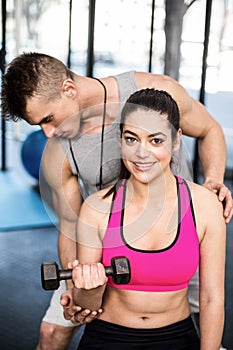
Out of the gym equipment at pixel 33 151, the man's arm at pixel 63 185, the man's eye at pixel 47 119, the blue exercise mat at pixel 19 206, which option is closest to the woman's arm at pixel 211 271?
the man's arm at pixel 63 185

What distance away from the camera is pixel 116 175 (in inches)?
49.1

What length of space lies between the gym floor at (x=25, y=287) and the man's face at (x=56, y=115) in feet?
3.35

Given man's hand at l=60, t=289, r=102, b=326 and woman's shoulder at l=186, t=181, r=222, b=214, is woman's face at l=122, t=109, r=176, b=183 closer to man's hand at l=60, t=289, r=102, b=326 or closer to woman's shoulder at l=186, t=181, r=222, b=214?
woman's shoulder at l=186, t=181, r=222, b=214

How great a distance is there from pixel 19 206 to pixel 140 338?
8.33 ft

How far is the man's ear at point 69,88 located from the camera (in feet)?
4.12

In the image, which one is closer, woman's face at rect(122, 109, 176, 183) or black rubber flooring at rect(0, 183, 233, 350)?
woman's face at rect(122, 109, 176, 183)

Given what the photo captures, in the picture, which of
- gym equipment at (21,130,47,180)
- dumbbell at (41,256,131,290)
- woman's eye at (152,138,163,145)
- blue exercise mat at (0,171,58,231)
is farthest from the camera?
gym equipment at (21,130,47,180)

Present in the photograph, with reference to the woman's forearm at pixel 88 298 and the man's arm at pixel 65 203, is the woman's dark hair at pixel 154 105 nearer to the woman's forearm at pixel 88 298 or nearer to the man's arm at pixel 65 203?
the man's arm at pixel 65 203

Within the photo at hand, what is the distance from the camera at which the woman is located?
114 centimetres

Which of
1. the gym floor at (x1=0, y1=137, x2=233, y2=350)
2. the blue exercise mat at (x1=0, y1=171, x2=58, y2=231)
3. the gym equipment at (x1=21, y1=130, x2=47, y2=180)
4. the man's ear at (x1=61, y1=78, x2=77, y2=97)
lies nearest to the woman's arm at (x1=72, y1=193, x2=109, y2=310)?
the man's ear at (x1=61, y1=78, x2=77, y2=97)

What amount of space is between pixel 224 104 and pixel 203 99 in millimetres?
3323

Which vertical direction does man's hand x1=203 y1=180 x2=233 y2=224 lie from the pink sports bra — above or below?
above

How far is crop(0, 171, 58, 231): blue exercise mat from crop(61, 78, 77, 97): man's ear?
192cm

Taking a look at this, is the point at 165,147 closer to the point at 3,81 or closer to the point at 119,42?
the point at 3,81
